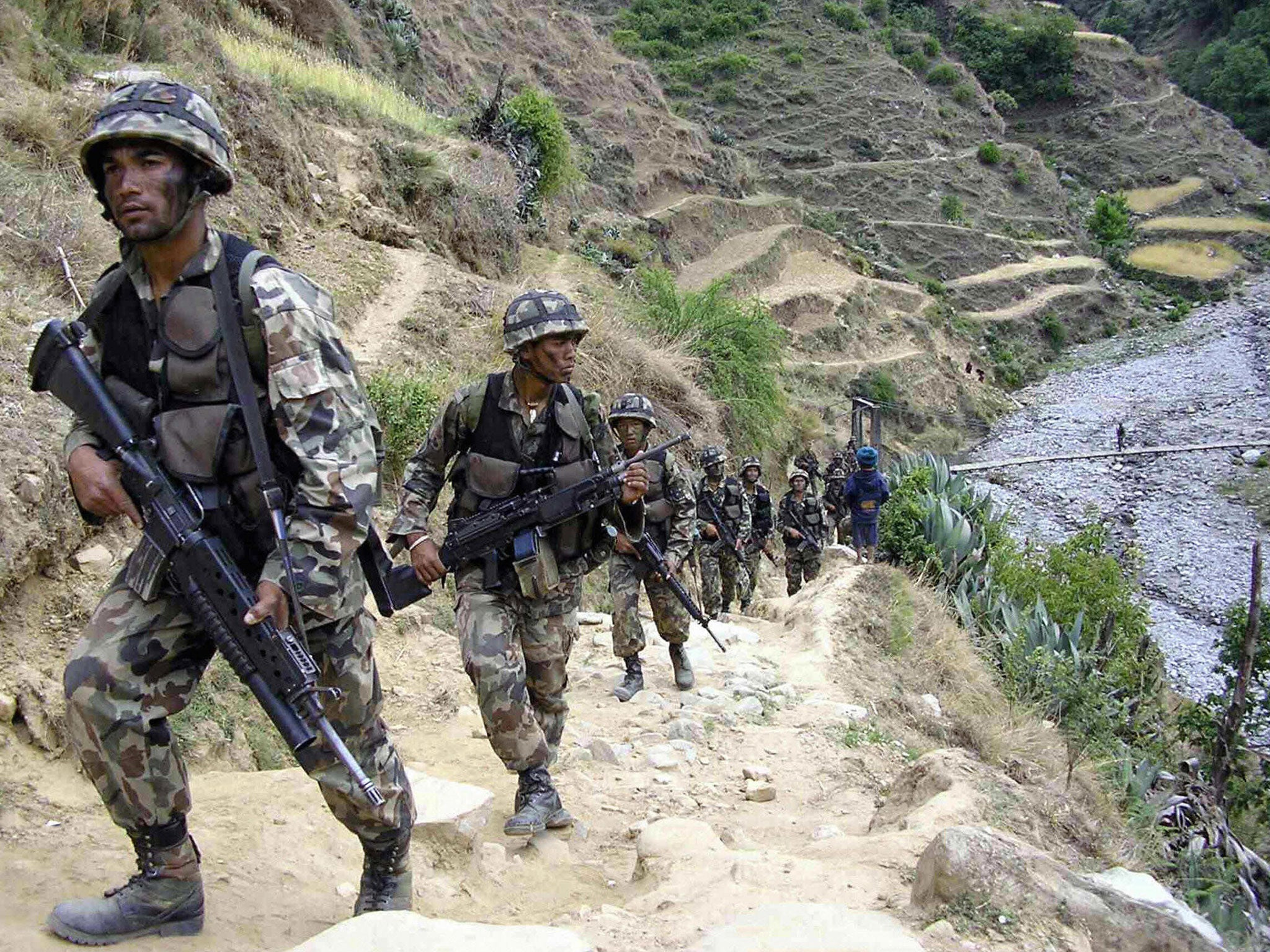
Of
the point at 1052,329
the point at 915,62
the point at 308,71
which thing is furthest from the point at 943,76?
the point at 308,71

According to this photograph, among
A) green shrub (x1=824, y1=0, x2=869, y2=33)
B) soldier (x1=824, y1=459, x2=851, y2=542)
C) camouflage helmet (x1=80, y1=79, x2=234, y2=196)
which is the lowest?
soldier (x1=824, y1=459, x2=851, y2=542)

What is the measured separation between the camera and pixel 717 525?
992 cm

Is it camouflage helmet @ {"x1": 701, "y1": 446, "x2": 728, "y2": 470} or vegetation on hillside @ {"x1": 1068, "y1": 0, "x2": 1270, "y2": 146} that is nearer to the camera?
camouflage helmet @ {"x1": 701, "y1": 446, "x2": 728, "y2": 470}

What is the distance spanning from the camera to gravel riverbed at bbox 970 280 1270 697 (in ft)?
75.7

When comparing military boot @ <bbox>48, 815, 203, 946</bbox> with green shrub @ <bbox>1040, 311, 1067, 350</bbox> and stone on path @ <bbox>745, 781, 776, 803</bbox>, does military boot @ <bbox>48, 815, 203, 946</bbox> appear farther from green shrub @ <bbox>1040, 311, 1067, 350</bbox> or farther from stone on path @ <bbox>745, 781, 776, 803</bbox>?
green shrub @ <bbox>1040, 311, 1067, 350</bbox>

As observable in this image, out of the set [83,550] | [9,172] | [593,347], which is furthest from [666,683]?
[593,347]

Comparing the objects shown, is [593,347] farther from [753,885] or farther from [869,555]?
[753,885]

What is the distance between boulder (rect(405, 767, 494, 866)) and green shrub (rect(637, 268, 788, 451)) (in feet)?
41.7

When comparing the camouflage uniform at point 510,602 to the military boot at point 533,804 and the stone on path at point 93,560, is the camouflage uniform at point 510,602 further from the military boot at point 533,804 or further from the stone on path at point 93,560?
the stone on path at point 93,560

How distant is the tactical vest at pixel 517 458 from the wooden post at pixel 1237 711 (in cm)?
756

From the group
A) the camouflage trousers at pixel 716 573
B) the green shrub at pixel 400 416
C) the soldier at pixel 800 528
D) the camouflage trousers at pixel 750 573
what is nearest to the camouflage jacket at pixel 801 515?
the soldier at pixel 800 528

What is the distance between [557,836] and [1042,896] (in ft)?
5.82

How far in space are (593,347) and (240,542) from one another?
32.8 ft

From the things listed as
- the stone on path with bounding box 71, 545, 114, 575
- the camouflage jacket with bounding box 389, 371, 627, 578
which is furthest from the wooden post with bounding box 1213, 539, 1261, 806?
the stone on path with bounding box 71, 545, 114, 575
